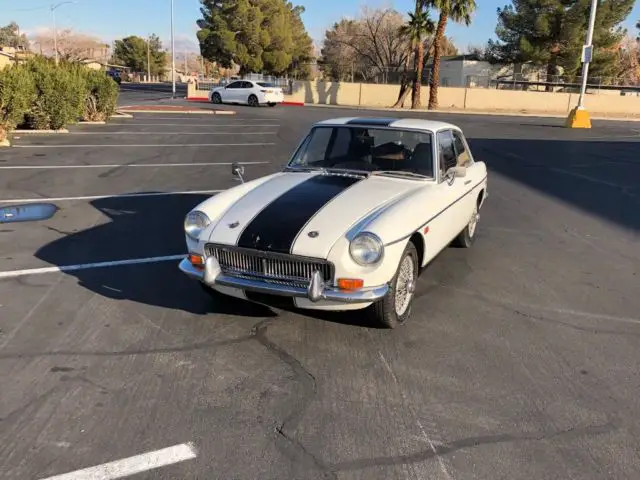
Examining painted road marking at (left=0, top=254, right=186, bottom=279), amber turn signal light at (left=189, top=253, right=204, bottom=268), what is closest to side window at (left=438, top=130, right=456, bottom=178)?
amber turn signal light at (left=189, top=253, right=204, bottom=268)

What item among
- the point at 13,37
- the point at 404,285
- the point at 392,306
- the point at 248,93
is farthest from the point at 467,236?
the point at 13,37

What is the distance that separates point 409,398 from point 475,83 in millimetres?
50367

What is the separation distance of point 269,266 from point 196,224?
803 mm

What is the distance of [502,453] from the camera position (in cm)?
302

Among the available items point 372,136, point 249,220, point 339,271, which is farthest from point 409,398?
point 372,136

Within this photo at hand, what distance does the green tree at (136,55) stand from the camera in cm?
9631

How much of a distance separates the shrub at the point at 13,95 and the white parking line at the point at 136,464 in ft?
45.4

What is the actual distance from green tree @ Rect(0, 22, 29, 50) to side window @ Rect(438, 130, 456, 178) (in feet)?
363

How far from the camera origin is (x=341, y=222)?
429 cm

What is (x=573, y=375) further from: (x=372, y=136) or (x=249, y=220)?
(x=372, y=136)

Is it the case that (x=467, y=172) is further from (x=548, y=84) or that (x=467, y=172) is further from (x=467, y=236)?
(x=548, y=84)

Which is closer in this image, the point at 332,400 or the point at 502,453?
the point at 502,453

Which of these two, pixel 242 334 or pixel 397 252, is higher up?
pixel 397 252

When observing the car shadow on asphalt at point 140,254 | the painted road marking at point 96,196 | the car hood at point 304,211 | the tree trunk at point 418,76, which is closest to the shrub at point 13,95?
the painted road marking at point 96,196
